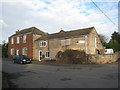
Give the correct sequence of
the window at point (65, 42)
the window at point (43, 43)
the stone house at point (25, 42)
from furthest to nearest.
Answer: the stone house at point (25, 42)
the window at point (43, 43)
the window at point (65, 42)

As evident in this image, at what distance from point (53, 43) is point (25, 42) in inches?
376

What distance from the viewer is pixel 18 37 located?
37.9m

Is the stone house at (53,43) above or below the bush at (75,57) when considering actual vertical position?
above

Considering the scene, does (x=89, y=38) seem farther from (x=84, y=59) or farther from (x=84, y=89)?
(x=84, y=89)

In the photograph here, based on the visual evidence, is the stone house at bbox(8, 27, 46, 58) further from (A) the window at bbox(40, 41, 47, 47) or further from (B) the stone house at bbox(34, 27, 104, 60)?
(A) the window at bbox(40, 41, 47, 47)

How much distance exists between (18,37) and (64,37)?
53.0 feet

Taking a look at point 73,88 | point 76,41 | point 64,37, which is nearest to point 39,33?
point 64,37

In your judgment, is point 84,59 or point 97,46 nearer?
point 84,59

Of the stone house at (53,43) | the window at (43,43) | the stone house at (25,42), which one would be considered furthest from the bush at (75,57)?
the stone house at (25,42)

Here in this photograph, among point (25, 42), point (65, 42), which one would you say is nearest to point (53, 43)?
point (65, 42)

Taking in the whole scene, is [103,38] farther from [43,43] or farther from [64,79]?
[64,79]

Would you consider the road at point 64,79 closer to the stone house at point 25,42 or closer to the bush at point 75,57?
the bush at point 75,57

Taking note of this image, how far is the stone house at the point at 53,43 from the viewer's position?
2584cm

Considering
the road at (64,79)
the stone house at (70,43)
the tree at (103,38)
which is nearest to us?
the road at (64,79)
